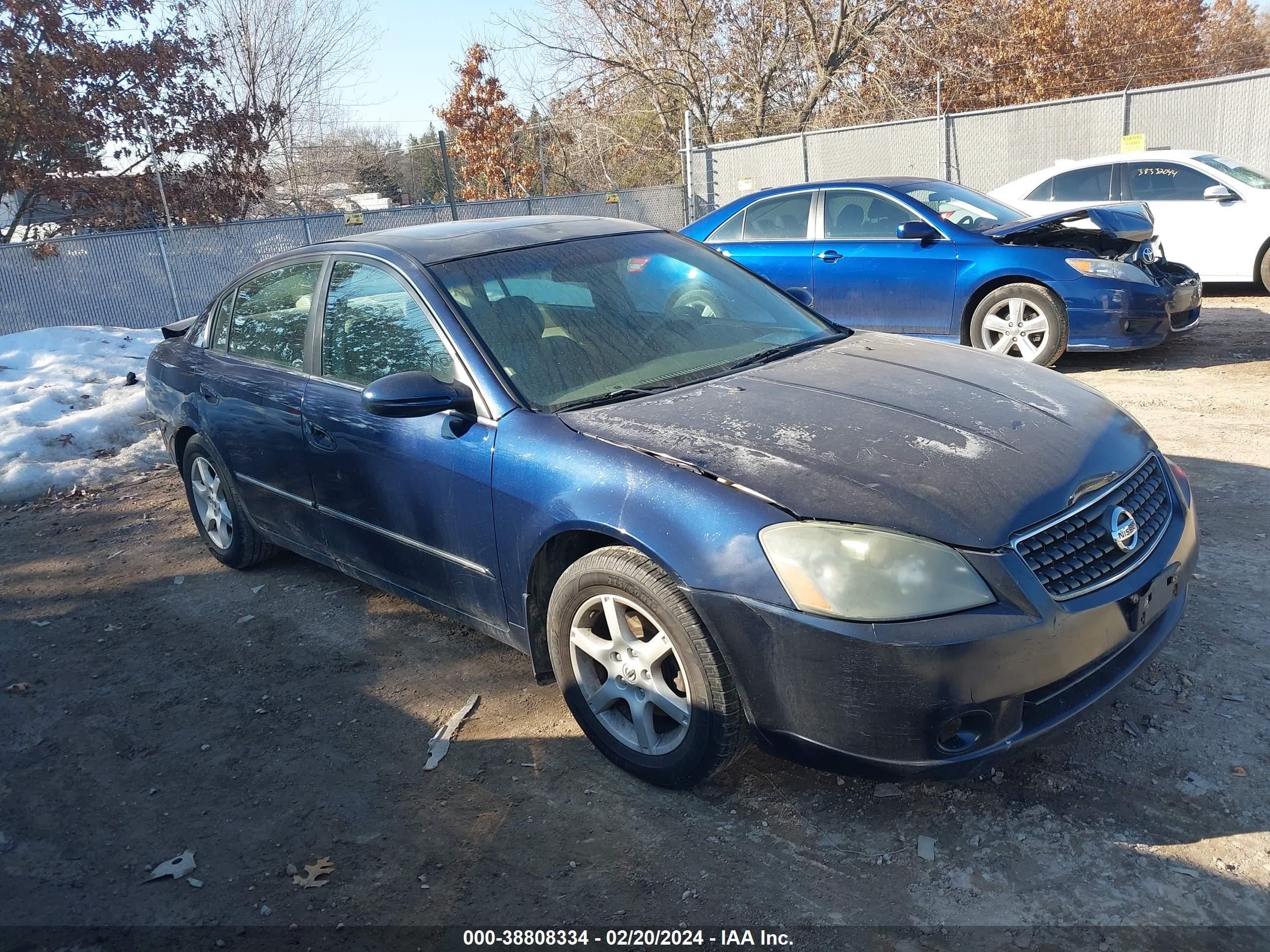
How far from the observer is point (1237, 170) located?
402 inches

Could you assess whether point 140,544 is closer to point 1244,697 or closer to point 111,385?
point 111,385

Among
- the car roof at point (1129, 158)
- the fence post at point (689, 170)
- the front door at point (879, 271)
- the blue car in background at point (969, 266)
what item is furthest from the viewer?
the fence post at point (689, 170)

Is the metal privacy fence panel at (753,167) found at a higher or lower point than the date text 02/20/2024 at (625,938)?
higher

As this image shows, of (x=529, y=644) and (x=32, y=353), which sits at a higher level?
(x=32, y=353)

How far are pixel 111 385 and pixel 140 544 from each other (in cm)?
382

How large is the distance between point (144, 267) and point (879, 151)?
39.7 ft

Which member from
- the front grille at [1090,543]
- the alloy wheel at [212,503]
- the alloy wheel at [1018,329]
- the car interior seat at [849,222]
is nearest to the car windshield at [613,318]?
the front grille at [1090,543]

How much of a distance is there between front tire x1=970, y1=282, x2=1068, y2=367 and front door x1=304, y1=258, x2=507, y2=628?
5120 mm

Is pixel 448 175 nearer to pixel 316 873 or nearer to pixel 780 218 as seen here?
pixel 780 218

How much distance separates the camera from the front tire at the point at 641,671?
274 cm

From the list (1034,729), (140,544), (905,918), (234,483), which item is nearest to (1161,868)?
(1034,729)

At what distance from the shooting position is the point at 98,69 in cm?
1478

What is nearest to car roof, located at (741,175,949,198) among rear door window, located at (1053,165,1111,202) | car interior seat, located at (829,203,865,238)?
car interior seat, located at (829,203,865,238)

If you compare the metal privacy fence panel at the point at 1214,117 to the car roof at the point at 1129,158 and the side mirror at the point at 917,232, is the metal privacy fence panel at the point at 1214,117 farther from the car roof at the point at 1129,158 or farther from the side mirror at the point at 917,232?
the side mirror at the point at 917,232
